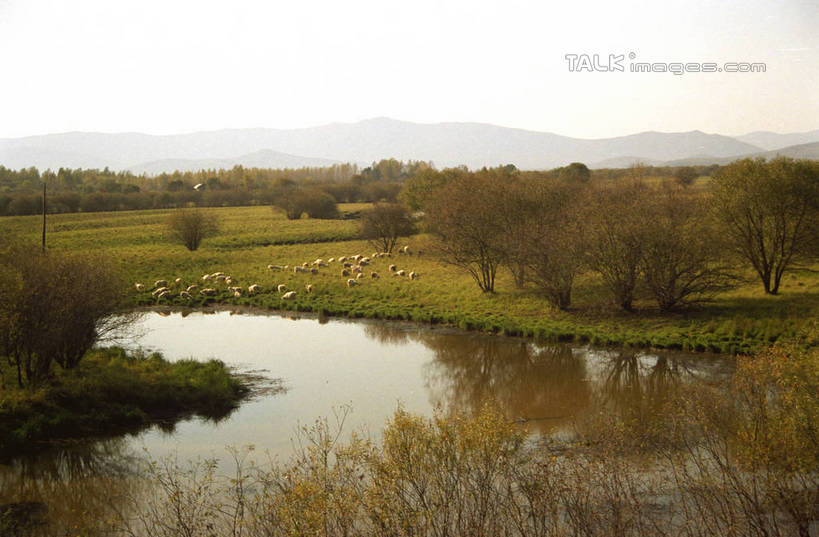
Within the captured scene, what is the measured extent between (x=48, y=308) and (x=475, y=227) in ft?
64.2

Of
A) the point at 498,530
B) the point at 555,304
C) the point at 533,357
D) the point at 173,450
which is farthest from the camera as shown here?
the point at 555,304

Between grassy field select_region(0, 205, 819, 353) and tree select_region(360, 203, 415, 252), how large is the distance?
165cm

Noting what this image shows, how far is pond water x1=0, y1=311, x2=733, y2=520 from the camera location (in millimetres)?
14547

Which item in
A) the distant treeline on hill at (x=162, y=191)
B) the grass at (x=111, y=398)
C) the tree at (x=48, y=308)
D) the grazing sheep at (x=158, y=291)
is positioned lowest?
the grass at (x=111, y=398)

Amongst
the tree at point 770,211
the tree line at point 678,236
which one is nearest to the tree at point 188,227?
the tree line at point 678,236

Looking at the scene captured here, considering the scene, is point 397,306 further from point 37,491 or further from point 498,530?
point 498,530

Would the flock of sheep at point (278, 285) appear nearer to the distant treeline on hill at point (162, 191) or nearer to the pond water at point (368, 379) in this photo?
the pond water at point (368, 379)

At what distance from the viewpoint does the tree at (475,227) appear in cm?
3033

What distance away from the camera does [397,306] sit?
30188 millimetres

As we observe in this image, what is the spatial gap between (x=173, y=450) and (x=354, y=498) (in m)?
7.55

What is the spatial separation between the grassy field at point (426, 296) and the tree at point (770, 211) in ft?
4.87

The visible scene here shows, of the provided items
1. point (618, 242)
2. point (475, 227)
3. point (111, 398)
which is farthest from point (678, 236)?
point (111, 398)

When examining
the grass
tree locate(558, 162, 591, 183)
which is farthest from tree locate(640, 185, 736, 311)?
the grass

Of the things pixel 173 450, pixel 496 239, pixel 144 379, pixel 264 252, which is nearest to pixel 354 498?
pixel 173 450
